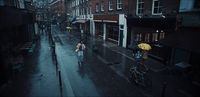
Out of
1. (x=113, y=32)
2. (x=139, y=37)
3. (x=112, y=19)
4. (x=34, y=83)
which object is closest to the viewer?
(x=34, y=83)

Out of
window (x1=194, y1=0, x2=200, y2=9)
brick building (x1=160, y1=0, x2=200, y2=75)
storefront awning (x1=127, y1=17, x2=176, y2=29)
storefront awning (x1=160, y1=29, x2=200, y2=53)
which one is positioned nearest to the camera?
storefront awning (x1=160, y1=29, x2=200, y2=53)

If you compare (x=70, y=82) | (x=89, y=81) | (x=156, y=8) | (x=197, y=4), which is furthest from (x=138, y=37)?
(x=70, y=82)

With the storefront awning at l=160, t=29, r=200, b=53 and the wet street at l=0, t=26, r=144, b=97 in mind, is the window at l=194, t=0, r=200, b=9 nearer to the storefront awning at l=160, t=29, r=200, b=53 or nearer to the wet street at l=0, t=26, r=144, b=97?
the storefront awning at l=160, t=29, r=200, b=53

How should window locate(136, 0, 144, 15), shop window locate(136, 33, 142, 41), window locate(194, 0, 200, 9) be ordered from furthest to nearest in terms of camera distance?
shop window locate(136, 33, 142, 41) → window locate(136, 0, 144, 15) → window locate(194, 0, 200, 9)

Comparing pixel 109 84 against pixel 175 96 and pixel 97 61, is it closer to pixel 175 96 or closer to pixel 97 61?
pixel 175 96

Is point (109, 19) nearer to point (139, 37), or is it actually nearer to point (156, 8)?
point (139, 37)

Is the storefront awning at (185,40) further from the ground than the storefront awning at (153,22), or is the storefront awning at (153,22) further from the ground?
the storefront awning at (153,22)

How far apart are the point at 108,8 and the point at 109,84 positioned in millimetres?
15536

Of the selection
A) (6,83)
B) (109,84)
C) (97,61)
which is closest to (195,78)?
(109,84)

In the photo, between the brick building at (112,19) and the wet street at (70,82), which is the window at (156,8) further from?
the wet street at (70,82)

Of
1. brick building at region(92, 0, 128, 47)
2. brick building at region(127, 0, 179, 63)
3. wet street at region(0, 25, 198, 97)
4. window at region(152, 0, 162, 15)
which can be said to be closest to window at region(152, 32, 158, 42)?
brick building at region(127, 0, 179, 63)

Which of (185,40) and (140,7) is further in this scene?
(140,7)

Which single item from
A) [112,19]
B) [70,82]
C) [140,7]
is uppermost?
[140,7]

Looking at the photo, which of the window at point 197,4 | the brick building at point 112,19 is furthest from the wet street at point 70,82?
the brick building at point 112,19
